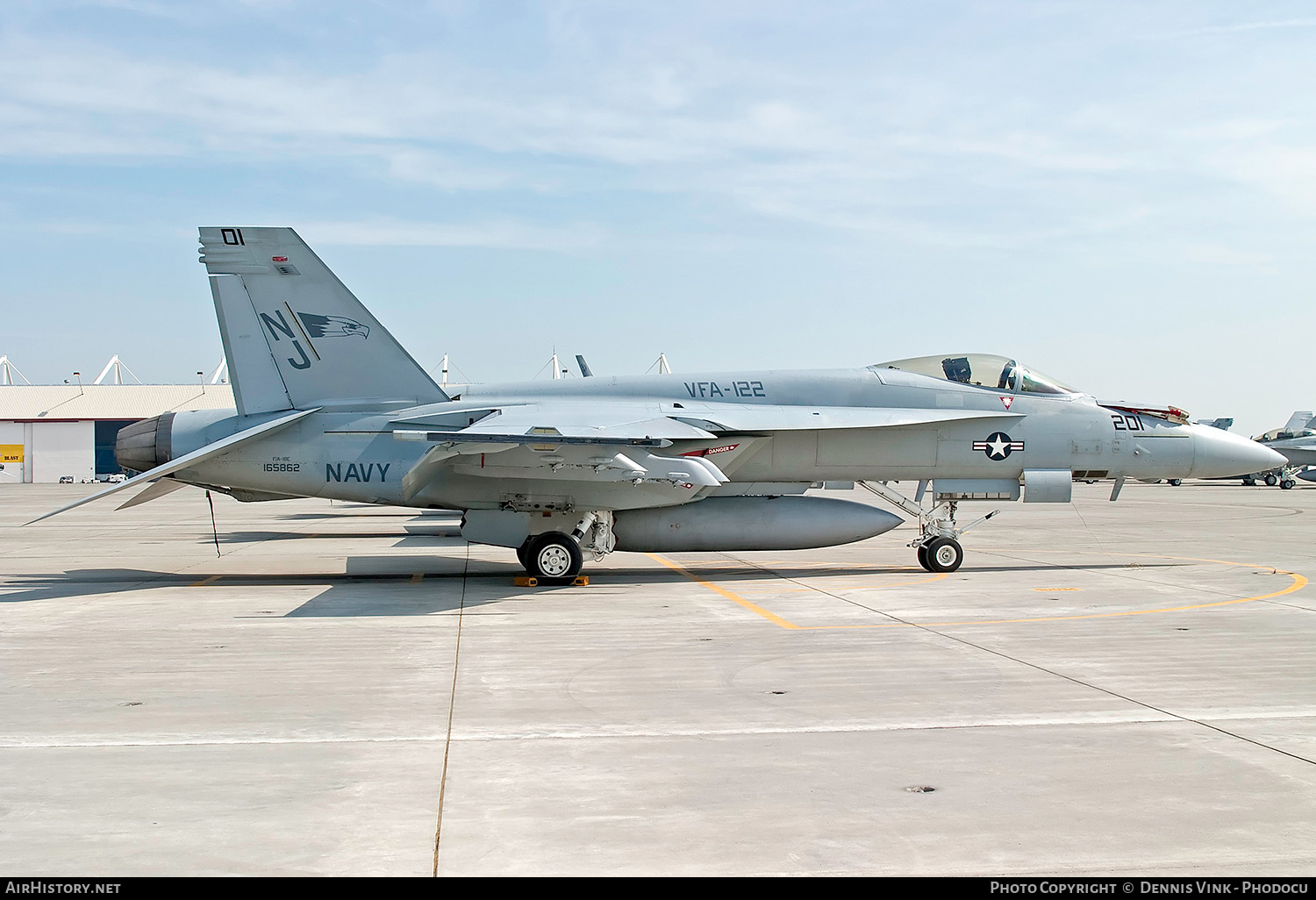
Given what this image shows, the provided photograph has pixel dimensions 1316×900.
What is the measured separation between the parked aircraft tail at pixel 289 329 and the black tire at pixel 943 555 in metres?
7.67

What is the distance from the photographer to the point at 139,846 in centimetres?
404

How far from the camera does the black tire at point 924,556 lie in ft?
46.8

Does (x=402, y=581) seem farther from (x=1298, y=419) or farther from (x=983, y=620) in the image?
(x=1298, y=419)

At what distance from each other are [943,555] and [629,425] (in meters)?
5.18

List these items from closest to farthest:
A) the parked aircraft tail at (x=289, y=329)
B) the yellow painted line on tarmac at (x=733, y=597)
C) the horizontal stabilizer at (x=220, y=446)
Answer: the yellow painted line on tarmac at (x=733, y=597) → the horizontal stabilizer at (x=220, y=446) → the parked aircraft tail at (x=289, y=329)

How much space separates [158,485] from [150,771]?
10.3 m

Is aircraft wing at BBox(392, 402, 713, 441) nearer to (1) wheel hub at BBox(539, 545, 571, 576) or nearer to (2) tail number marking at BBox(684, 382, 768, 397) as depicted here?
(2) tail number marking at BBox(684, 382, 768, 397)

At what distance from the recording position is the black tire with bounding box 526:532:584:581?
12992 millimetres

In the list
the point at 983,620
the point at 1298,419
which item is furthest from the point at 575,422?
the point at 1298,419

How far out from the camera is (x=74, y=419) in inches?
2817

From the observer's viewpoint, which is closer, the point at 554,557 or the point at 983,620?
the point at 983,620

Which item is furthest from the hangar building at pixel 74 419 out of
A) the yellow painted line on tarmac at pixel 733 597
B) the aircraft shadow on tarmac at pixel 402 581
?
the yellow painted line on tarmac at pixel 733 597

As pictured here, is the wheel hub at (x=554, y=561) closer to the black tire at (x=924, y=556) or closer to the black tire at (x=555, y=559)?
the black tire at (x=555, y=559)

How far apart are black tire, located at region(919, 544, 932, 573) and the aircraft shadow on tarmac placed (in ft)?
0.38
